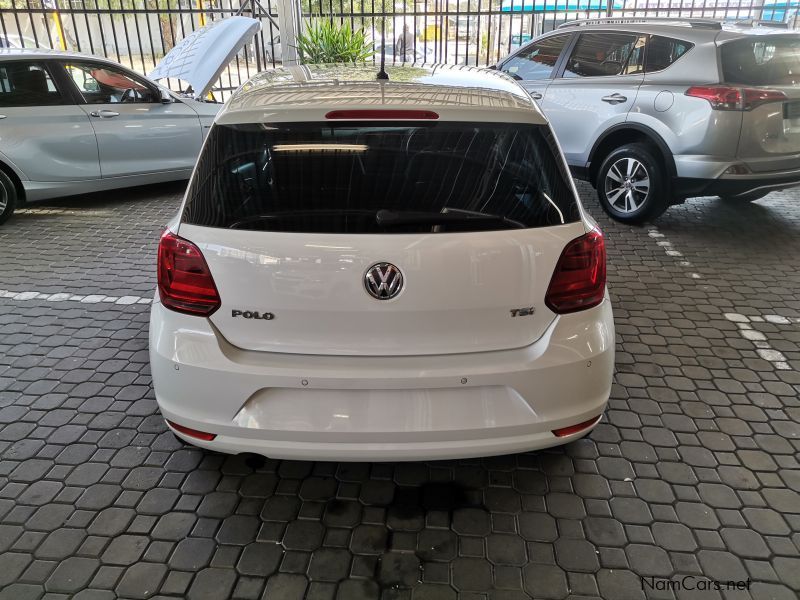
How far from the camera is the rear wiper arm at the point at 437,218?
6.93 ft

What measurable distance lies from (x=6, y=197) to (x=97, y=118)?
49.3 inches

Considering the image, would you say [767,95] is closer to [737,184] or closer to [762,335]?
[737,184]

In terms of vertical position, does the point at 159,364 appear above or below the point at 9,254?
above

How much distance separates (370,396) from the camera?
216 cm

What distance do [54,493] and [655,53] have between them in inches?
242

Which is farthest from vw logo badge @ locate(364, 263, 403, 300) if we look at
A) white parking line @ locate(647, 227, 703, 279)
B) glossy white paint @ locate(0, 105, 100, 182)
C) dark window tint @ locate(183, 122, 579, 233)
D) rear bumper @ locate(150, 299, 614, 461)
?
glossy white paint @ locate(0, 105, 100, 182)

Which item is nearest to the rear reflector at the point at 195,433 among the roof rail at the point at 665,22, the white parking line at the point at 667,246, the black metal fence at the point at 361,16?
the white parking line at the point at 667,246

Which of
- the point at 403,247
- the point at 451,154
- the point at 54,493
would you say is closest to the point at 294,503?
the point at 54,493

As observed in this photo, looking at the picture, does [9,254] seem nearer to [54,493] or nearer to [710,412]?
[54,493]

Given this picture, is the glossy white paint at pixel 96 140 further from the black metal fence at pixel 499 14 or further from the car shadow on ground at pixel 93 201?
the black metal fence at pixel 499 14

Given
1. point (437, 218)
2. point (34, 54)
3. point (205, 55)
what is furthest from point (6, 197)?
point (437, 218)

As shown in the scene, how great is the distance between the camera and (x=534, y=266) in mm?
2164

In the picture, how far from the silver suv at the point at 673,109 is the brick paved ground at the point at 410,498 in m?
2.09

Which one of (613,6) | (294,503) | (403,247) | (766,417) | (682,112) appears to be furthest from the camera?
(613,6)
